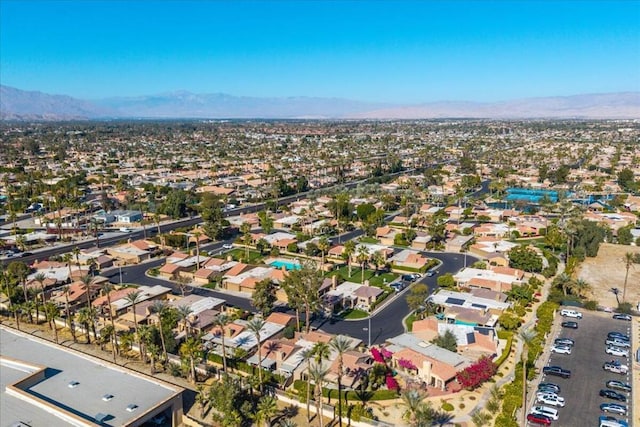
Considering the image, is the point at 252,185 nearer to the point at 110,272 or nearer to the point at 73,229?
the point at 73,229

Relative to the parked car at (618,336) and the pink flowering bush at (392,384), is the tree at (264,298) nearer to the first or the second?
the pink flowering bush at (392,384)

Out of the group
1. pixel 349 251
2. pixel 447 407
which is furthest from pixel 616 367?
pixel 349 251

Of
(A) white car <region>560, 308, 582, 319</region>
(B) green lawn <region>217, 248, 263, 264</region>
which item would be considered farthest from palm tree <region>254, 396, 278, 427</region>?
(B) green lawn <region>217, 248, 263, 264</region>

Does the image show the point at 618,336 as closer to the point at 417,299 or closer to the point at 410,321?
the point at 417,299

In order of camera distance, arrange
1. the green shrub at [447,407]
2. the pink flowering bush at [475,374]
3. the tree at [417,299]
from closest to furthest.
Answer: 1. the green shrub at [447,407]
2. the pink flowering bush at [475,374]
3. the tree at [417,299]

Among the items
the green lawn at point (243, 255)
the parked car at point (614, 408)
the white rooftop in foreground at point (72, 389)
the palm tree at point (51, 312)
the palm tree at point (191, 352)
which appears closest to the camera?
the white rooftop in foreground at point (72, 389)

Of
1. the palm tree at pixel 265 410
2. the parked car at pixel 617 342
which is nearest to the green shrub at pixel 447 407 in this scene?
the palm tree at pixel 265 410

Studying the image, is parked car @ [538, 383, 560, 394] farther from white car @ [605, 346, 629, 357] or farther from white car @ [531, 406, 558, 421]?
white car @ [605, 346, 629, 357]
